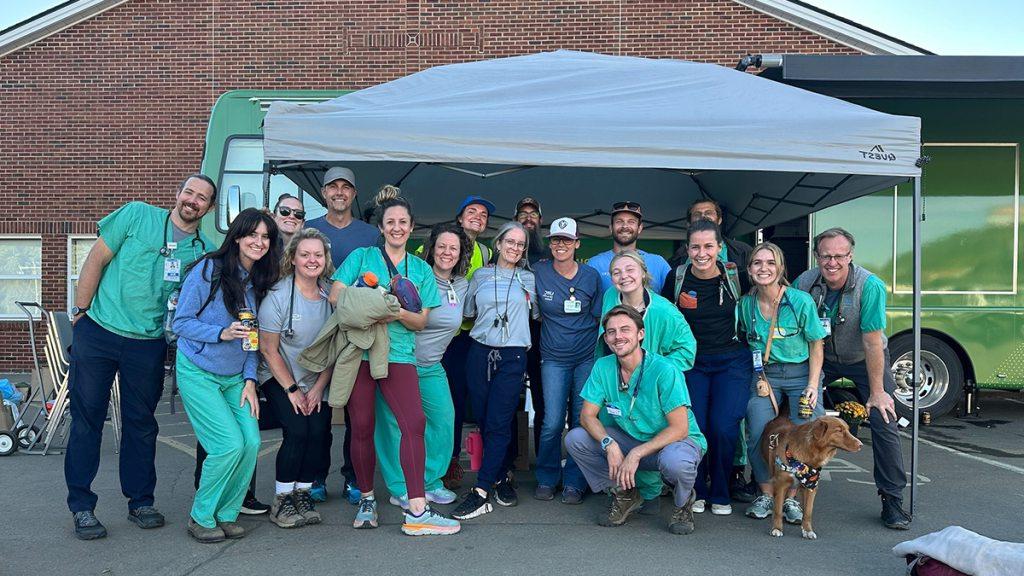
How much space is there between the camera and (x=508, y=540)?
4453 mm

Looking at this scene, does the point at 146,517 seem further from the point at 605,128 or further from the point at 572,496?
the point at 605,128

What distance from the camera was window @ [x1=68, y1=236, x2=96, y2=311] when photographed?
498 inches

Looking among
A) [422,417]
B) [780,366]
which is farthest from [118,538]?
[780,366]

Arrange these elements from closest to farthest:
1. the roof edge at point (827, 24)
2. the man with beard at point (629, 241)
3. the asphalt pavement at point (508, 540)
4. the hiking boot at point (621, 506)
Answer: the asphalt pavement at point (508, 540), the hiking boot at point (621, 506), the man with beard at point (629, 241), the roof edge at point (827, 24)

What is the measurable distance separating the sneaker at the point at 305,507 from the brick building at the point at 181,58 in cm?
933

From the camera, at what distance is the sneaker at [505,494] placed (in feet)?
16.8

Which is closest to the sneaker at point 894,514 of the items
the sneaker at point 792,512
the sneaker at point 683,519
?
the sneaker at point 792,512

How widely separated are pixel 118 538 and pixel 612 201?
215 inches

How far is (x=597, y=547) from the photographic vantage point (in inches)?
171

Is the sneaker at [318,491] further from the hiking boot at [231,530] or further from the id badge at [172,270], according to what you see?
the id badge at [172,270]

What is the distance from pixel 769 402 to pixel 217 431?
126 inches

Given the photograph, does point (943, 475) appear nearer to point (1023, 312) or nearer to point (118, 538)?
point (1023, 312)

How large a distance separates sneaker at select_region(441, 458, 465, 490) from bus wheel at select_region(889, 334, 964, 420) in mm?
5059

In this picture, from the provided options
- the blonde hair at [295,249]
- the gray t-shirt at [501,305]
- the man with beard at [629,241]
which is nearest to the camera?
the blonde hair at [295,249]
